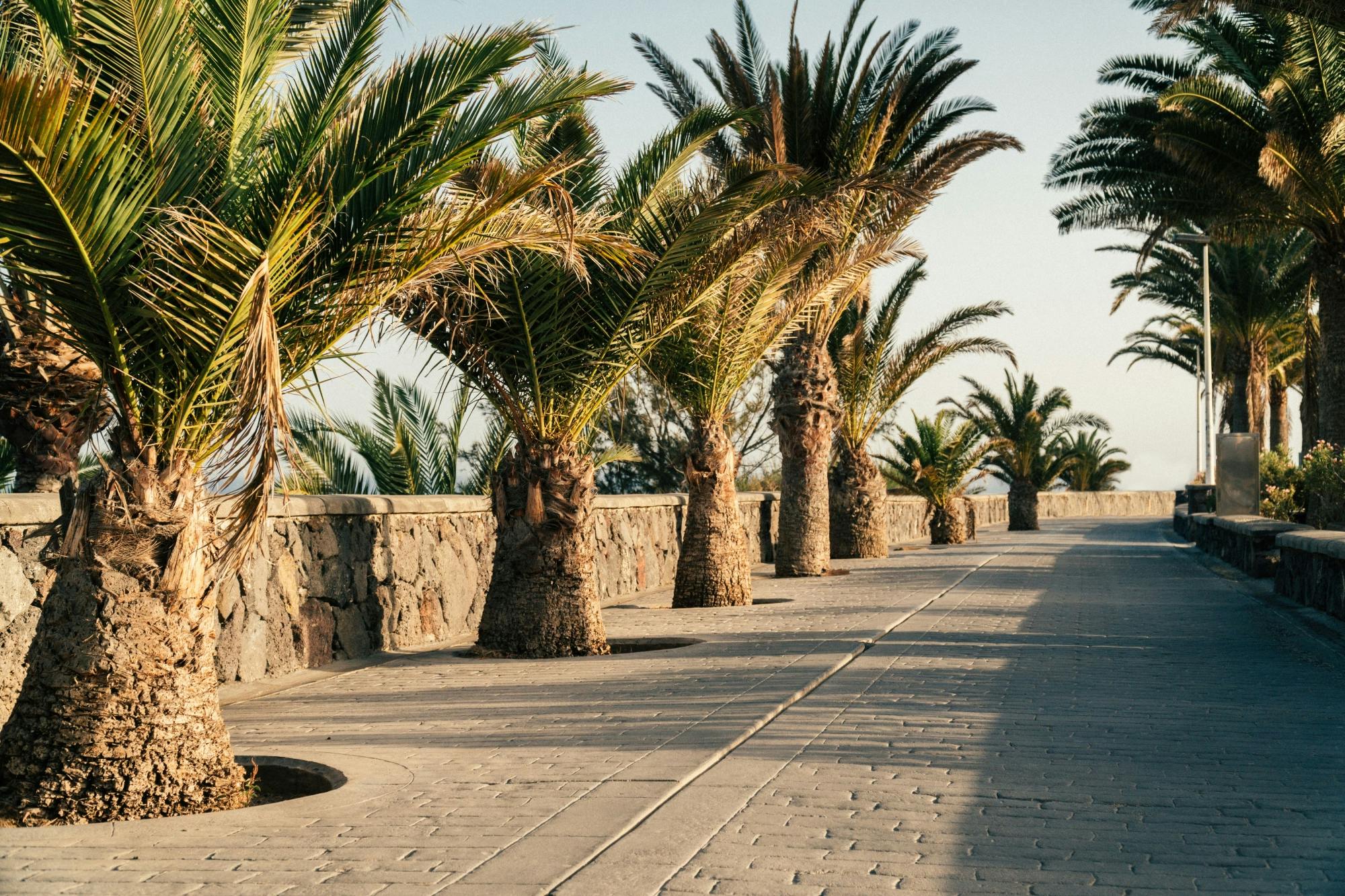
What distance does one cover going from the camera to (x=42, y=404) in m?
9.06

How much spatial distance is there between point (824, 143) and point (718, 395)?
242 inches

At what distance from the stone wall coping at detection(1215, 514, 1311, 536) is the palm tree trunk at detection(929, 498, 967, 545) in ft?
32.7

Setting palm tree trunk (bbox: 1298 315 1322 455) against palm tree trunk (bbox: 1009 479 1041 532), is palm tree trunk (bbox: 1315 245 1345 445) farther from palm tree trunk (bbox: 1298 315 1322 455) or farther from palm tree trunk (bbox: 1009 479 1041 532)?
palm tree trunk (bbox: 1009 479 1041 532)

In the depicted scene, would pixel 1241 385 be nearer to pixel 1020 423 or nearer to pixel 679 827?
pixel 1020 423

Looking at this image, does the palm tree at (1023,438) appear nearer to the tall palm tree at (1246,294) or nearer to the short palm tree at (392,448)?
the tall palm tree at (1246,294)

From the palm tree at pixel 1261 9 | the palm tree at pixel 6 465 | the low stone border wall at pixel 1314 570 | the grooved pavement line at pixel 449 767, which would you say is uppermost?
the palm tree at pixel 1261 9

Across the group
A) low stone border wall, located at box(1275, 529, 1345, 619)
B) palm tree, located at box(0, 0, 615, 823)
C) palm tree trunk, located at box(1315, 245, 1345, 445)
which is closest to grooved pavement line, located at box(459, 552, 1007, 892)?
palm tree, located at box(0, 0, 615, 823)

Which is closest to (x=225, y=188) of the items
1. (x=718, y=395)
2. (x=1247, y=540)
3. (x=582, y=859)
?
(x=582, y=859)

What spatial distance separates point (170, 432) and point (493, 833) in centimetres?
234

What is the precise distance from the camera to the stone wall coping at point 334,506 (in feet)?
23.0

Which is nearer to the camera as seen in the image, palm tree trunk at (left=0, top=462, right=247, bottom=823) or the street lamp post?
palm tree trunk at (left=0, top=462, right=247, bottom=823)

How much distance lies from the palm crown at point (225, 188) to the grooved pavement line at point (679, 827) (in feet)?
7.29

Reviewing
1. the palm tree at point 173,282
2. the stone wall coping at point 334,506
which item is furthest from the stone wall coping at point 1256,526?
the palm tree at point 173,282

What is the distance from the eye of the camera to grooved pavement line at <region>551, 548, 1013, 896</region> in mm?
4461
